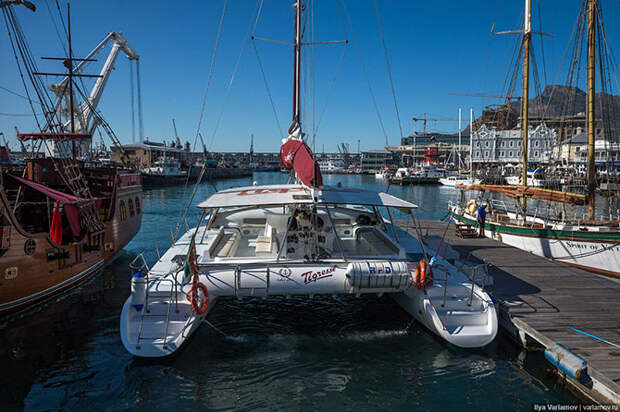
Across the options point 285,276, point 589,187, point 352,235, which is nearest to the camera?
point 285,276

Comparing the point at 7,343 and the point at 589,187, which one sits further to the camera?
the point at 589,187

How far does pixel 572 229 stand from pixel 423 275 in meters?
11.6

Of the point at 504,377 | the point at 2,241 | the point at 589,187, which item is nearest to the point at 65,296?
the point at 2,241

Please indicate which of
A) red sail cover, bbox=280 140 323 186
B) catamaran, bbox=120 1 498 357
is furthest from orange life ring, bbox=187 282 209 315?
red sail cover, bbox=280 140 323 186

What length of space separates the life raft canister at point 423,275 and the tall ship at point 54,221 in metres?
9.43

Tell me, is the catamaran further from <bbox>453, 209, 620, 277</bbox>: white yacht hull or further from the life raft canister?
<bbox>453, 209, 620, 277</bbox>: white yacht hull

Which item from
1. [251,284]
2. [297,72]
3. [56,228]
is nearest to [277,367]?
[251,284]

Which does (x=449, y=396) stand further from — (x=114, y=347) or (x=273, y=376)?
(x=114, y=347)

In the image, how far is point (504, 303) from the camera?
9.28 m

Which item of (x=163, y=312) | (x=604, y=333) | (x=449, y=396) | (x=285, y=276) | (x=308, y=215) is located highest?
(x=308, y=215)

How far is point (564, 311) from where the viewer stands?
8.83 metres

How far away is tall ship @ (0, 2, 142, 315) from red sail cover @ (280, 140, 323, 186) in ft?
21.1

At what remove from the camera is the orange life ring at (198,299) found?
732 centimetres

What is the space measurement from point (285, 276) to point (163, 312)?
2344mm
